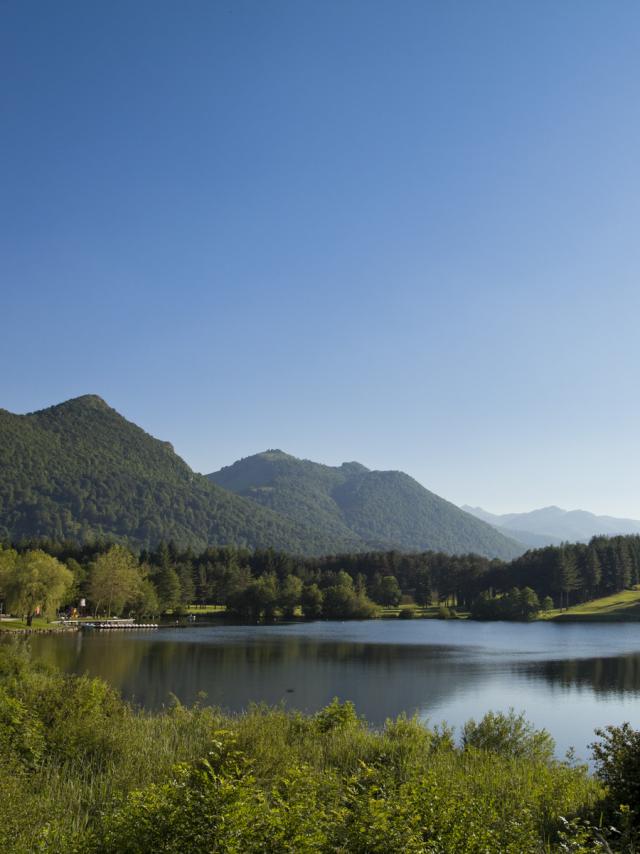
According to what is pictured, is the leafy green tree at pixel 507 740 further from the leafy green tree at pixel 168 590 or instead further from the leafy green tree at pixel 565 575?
the leafy green tree at pixel 565 575

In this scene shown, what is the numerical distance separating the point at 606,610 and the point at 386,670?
8895 centimetres

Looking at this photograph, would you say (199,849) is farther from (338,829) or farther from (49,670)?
(49,670)

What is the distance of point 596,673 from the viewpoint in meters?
56.4

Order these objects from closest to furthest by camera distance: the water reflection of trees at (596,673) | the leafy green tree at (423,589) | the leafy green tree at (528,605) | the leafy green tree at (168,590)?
Answer: the water reflection of trees at (596,673) → the leafy green tree at (168,590) → the leafy green tree at (528,605) → the leafy green tree at (423,589)

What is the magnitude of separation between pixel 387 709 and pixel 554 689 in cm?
1672

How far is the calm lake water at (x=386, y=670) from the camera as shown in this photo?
129 feet

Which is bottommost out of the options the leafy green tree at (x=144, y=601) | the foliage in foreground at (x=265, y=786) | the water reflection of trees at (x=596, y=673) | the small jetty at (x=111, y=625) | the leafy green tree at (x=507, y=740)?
the small jetty at (x=111, y=625)

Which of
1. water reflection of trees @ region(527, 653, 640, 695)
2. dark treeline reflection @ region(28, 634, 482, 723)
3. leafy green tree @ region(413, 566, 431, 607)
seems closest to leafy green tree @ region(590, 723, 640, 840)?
dark treeline reflection @ region(28, 634, 482, 723)

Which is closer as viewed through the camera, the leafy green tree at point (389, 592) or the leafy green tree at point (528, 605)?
the leafy green tree at point (528, 605)

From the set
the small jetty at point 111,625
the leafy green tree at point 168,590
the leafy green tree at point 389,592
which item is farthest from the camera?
the leafy green tree at point 389,592

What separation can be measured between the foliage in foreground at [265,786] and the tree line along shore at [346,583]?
9236 cm

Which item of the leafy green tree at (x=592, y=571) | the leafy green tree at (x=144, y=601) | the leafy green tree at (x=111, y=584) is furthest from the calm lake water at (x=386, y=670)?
the leafy green tree at (x=592, y=571)

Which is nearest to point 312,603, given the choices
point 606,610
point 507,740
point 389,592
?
point 389,592

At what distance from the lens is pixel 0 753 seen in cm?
1281
